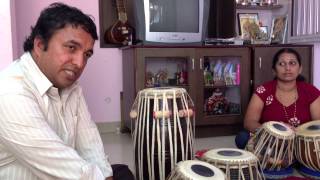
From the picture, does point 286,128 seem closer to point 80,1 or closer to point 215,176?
point 215,176

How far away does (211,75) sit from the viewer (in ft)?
10.9

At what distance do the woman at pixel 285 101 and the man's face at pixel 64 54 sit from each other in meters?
1.80

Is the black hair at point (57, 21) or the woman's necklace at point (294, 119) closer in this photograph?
the black hair at point (57, 21)

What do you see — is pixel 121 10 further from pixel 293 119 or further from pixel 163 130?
pixel 163 130

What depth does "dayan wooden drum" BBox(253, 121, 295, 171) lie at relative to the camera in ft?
6.56

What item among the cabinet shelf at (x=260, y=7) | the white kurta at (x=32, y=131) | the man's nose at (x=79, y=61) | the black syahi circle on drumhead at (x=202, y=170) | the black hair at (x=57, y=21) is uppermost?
the cabinet shelf at (x=260, y=7)

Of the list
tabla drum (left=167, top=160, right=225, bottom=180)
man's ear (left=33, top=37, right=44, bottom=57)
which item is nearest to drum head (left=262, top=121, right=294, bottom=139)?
tabla drum (left=167, top=160, right=225, bottom=180)

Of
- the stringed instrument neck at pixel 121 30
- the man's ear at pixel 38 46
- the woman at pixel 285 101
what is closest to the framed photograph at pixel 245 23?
the woman at pixel 285 101

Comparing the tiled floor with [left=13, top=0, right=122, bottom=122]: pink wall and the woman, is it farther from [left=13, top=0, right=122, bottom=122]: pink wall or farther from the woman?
the woman

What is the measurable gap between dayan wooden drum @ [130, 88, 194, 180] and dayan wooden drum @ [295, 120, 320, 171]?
2.61 ft

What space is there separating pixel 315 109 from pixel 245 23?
4.85 feet

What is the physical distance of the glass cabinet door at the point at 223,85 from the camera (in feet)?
10.6

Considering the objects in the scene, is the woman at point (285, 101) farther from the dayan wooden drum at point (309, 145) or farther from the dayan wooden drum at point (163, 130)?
the dayan wooden drum at point (163, 130)

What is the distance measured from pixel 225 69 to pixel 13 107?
2.67 metres
